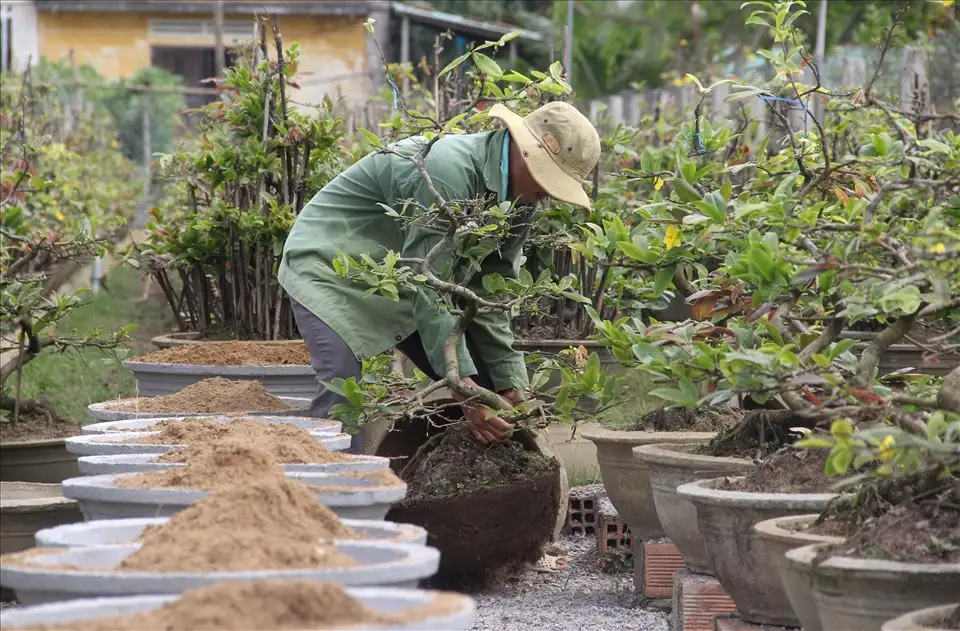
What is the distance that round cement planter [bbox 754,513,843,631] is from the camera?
257 cm

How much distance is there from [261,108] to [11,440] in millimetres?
1650

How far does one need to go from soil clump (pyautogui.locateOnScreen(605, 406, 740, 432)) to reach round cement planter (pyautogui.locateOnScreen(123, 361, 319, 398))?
119cm

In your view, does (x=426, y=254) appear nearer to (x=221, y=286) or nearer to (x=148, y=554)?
(x=221, y=286)

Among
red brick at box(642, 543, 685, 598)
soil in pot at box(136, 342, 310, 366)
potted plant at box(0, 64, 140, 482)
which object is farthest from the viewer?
potted plant at box(0, 64, 140, 482)

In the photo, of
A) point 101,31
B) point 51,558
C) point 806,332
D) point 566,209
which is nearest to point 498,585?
point 806,332

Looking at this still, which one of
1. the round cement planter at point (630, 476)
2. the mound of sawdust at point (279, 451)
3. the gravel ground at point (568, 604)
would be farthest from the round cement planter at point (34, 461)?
the mound of sawdust at point (279, 451)

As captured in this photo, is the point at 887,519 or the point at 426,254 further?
the point at 426,254

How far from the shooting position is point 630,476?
4.25 metres

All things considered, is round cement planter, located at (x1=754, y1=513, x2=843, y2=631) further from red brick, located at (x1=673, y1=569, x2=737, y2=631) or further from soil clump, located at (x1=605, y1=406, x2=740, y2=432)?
soil clump, located at (x1=605, y1=406, x2=740, y2=432)

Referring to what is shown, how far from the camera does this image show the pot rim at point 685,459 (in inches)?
137

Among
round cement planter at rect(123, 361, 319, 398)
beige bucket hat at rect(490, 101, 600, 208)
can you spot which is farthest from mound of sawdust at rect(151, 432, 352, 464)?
round cement planter at rect(123, 361, 319, 398)

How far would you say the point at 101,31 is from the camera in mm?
21594

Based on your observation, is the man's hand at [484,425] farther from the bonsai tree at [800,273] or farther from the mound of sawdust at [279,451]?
the mound of sawdust at [279,451]

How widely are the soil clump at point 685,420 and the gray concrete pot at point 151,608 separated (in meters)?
2.59
